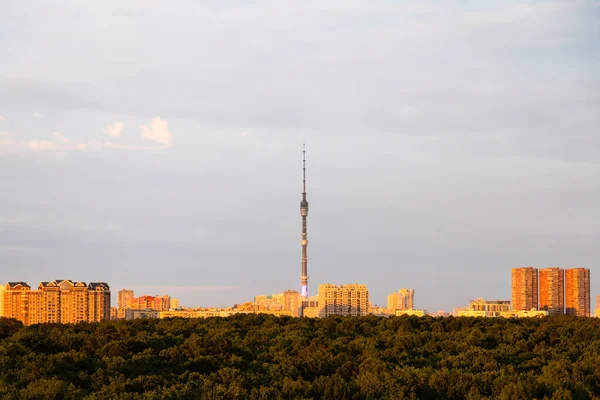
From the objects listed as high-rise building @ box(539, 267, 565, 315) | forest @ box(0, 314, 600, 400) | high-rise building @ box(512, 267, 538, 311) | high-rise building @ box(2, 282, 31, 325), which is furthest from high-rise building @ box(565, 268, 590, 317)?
forest @ box(0, 314, 600, 400)

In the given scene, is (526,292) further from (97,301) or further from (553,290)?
(97,301)

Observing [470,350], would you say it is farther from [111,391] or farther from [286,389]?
[111,391]

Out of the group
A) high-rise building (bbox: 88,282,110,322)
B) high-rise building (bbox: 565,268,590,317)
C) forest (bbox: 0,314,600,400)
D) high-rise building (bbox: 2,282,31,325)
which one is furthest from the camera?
high-rise building (bbox: 565,268,590,317)

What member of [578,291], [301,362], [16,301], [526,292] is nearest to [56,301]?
[16,301]

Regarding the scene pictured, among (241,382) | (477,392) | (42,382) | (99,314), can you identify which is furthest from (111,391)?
(99,314)

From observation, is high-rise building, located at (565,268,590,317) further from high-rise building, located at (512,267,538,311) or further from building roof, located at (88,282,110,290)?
building roof, located at (88,282,110,290)

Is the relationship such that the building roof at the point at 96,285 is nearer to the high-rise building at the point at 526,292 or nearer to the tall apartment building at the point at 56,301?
the tall apartment building at the point at 56,301

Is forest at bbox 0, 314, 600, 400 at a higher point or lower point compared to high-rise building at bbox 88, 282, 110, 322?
higher
